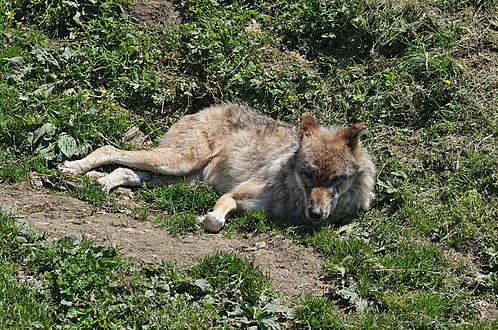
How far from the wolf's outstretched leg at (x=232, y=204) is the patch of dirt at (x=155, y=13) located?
314cm

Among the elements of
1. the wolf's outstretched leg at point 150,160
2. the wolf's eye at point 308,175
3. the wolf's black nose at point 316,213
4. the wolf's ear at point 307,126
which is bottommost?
the wolf's outstretched leg at point 150,160

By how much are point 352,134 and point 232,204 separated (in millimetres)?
1493

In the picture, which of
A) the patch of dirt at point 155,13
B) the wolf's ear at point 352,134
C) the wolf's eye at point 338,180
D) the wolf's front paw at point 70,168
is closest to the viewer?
the wolf's eye at point 338,180

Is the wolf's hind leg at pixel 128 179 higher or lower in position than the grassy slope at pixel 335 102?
lower

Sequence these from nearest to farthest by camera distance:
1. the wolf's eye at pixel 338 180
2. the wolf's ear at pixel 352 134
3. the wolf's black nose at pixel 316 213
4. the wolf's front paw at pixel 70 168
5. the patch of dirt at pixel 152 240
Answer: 1. the patch of dirt at pixel 152 240
2. the wolf's black nose at pixel 316 213
3. the wolf's eye at pixel 338 180
4. the wolf's ear at pixel 352 134
5. the wolf's front paw at pixel 70 168

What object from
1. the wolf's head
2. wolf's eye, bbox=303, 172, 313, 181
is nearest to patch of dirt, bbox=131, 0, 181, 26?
the wolf's head

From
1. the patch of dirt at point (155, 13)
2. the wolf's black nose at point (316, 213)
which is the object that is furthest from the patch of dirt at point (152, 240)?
the patch of dirt at point (155, 13)

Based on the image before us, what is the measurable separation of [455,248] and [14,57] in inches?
228

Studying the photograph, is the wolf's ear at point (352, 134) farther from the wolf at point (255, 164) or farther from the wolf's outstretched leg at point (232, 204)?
the wolf's outstretched leg at point (232, 204)

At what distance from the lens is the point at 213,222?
7.26 meters

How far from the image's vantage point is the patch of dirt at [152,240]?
639 cm

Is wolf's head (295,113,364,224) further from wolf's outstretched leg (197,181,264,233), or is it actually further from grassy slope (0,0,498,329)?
wolf's outstretched leg (197,181,264,233)

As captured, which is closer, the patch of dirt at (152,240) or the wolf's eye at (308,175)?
the patch of dirt at (152,240)

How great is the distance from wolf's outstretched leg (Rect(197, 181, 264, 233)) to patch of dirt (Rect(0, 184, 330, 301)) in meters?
0.14
